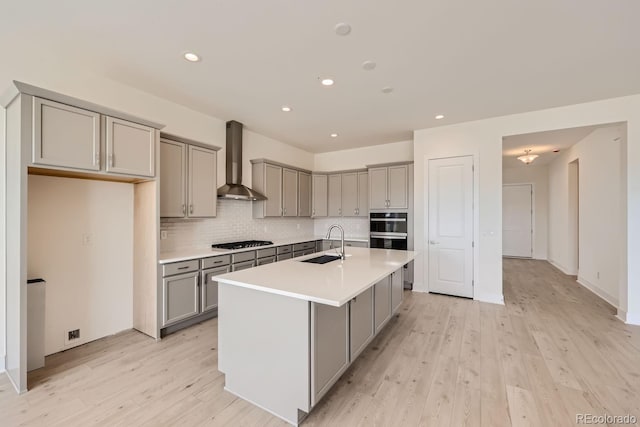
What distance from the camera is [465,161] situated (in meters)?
4.42

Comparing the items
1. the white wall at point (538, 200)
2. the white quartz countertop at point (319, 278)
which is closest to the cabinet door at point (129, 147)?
the white quartz countertop at point (319, 278)

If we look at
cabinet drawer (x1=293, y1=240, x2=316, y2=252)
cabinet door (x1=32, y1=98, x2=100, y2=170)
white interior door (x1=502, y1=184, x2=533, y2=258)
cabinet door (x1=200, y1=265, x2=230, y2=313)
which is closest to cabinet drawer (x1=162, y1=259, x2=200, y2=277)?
Answer: cabinet door (x1=200, y1=265, x2=230, y2=313)

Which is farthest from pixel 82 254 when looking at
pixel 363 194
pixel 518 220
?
pixel 518 220

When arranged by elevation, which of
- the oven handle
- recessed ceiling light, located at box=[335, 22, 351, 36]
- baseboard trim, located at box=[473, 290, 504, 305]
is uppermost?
recessed ceiling light, located at box=[335, 22, 351, 36]

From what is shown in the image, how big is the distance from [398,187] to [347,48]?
309 cm

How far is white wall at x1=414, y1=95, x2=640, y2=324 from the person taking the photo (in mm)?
3428

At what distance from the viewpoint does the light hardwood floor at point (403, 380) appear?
184 centimetres

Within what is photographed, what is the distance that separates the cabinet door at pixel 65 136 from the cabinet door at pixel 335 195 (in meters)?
4.29

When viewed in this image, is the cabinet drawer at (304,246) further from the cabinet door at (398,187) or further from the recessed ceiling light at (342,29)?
the recessed ceiling light at (342,29)

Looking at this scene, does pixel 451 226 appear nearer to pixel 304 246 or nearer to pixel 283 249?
pixel 304 246

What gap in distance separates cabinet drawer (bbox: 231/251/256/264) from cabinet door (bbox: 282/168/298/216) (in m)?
1.40

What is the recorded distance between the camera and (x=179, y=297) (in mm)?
3166

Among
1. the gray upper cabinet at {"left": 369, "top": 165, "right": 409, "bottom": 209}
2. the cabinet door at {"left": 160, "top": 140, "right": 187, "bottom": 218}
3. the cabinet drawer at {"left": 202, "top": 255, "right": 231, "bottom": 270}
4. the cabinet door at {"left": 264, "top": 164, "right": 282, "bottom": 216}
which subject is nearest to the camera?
the cabinet door at {"left": 160, "top": 140, "right": 187, "bottom": 218}

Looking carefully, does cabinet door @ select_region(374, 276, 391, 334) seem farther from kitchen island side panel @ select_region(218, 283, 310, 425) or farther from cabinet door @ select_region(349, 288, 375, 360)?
kitchen island side panel @ select_region(218, 283, 310, 425)
